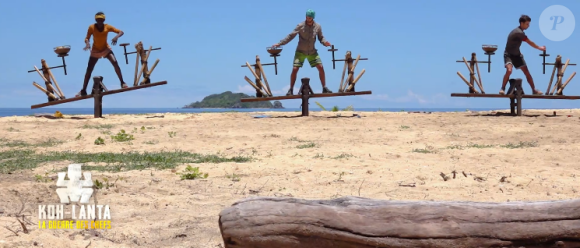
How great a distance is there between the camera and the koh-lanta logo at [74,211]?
4516 millimetres

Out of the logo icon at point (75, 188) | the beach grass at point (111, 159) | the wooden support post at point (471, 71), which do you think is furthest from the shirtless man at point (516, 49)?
the logo icon at point (75, 188)

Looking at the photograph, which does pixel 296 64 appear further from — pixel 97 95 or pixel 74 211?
pixel 74 211

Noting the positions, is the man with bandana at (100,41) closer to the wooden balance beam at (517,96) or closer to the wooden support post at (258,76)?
the wooden support post at (258,76)

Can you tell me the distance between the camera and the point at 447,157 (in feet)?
27.1

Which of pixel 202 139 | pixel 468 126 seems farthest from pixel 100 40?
pixel 468 126

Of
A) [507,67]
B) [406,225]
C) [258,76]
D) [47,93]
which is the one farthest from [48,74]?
[406,225]

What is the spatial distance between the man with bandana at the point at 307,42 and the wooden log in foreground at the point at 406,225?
36.9 ft

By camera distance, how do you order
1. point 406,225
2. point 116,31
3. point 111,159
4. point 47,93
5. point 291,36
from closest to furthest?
point 406,225, point 111,159, point 291,36, point 116,31, point 47,93

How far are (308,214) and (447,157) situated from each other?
18.5ft

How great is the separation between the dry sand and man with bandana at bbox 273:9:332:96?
1470 mm

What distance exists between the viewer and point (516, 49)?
45.4 ft

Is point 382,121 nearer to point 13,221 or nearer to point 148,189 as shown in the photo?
point 148,189

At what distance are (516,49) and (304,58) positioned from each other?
16.3 feet

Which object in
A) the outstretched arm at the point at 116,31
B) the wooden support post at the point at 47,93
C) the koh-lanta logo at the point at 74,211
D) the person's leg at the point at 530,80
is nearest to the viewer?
the koh-lanta logo at the point at 74,211
